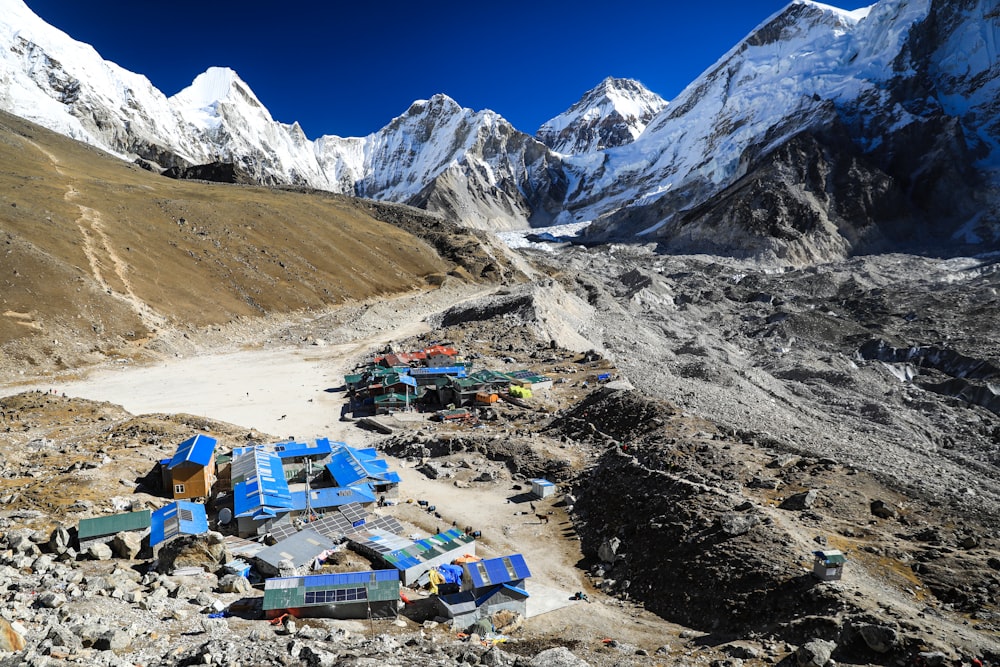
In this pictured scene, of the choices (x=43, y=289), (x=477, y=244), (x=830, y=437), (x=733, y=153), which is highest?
(x=733, y=153)

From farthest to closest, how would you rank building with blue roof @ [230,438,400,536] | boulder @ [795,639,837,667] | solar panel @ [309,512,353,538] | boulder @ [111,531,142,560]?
building with blue roof @ [230,438,400,536] < solar panel @ [309,512,353,538] < boulder @ [111,531,142,560] < boulder @ [795,639,837,667]

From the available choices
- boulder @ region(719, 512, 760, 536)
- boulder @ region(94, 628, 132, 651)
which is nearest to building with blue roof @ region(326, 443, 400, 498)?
boulder @ region(719, 512, 760, 536)

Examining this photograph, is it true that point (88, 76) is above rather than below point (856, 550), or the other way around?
above

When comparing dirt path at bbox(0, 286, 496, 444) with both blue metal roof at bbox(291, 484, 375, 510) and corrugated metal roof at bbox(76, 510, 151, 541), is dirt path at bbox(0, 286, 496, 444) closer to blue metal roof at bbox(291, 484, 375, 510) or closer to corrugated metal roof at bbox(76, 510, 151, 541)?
blue metal roof at bbox(291, 484, 375, 510)

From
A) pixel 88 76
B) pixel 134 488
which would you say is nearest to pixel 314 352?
pixel 134 488

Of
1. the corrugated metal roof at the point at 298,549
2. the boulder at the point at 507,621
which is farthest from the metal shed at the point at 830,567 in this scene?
the corrugated metal roof at the point at 298,549

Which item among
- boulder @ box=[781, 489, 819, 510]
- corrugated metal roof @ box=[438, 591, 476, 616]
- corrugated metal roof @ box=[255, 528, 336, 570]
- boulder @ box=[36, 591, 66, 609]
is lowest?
corrugated metal roof @ box=[438, 591, 476, 616]

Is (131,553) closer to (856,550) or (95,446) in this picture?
(95,446)
